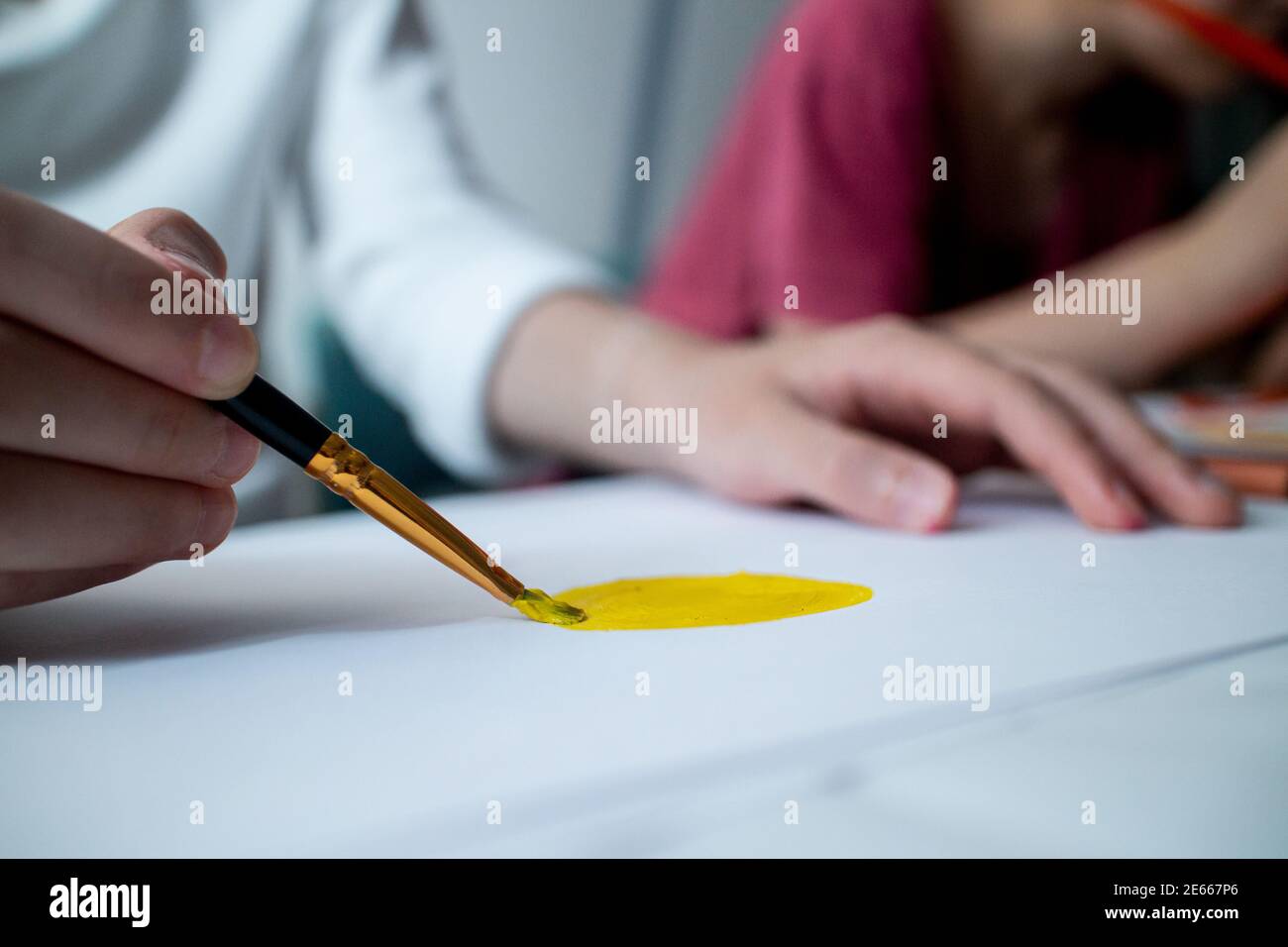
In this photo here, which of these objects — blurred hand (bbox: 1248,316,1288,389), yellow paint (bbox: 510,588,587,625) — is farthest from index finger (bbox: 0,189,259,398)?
blurred hand (bbox: 1248,316,1288,389)

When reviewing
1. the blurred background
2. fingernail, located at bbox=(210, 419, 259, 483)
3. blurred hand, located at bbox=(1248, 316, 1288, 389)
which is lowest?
fingernail, located at bbox=(210, 419, 259, 483)

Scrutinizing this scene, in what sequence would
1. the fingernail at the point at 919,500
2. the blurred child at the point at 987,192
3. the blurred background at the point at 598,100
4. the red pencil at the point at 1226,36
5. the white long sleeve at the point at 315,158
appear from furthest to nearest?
1. the blurred background at the point at 598,100
2. the red pencil at the point at 1226,36
3. the blurred child at the point at 987,192
4. the white long sleeve at the point at 315,158
5. the fingernail at the point at 919,500

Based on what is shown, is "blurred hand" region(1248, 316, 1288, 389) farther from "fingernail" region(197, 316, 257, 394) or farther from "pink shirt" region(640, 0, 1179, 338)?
"fingernail" region(197, 316, 257, 394)

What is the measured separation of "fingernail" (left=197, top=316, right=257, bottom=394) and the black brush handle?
11mm

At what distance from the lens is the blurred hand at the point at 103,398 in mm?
259

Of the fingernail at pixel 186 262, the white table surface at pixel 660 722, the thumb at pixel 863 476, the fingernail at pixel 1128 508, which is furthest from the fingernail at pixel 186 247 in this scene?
the fingernail at pixel 1128 508

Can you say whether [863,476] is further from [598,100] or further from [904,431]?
[598,100]

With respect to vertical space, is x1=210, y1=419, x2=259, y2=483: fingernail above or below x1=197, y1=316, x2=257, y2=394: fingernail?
below

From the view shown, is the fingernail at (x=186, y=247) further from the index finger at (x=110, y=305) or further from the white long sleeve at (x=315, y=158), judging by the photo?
the white long sleeve at (x=315, y=158)

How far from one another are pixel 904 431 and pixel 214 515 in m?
0.37

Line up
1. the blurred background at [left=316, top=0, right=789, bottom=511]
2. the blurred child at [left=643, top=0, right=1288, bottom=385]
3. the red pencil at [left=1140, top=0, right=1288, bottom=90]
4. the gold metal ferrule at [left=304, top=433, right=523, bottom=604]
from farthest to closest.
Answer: the blurred background at [left=316, top=0, right=789, bottom=511] → the red pencil at [left=1140, top=0, right=1288, bottom=90] → the blurred child at [left=643, top=0, right=1288, bottom=385] → the gold metal ferrule at [left=304, top=433, right=523, bottom=604]

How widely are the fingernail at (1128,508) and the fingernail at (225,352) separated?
→ 0.37 metres

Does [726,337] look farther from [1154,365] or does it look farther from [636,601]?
[636,601]

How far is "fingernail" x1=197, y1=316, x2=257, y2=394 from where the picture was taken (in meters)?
0.27
